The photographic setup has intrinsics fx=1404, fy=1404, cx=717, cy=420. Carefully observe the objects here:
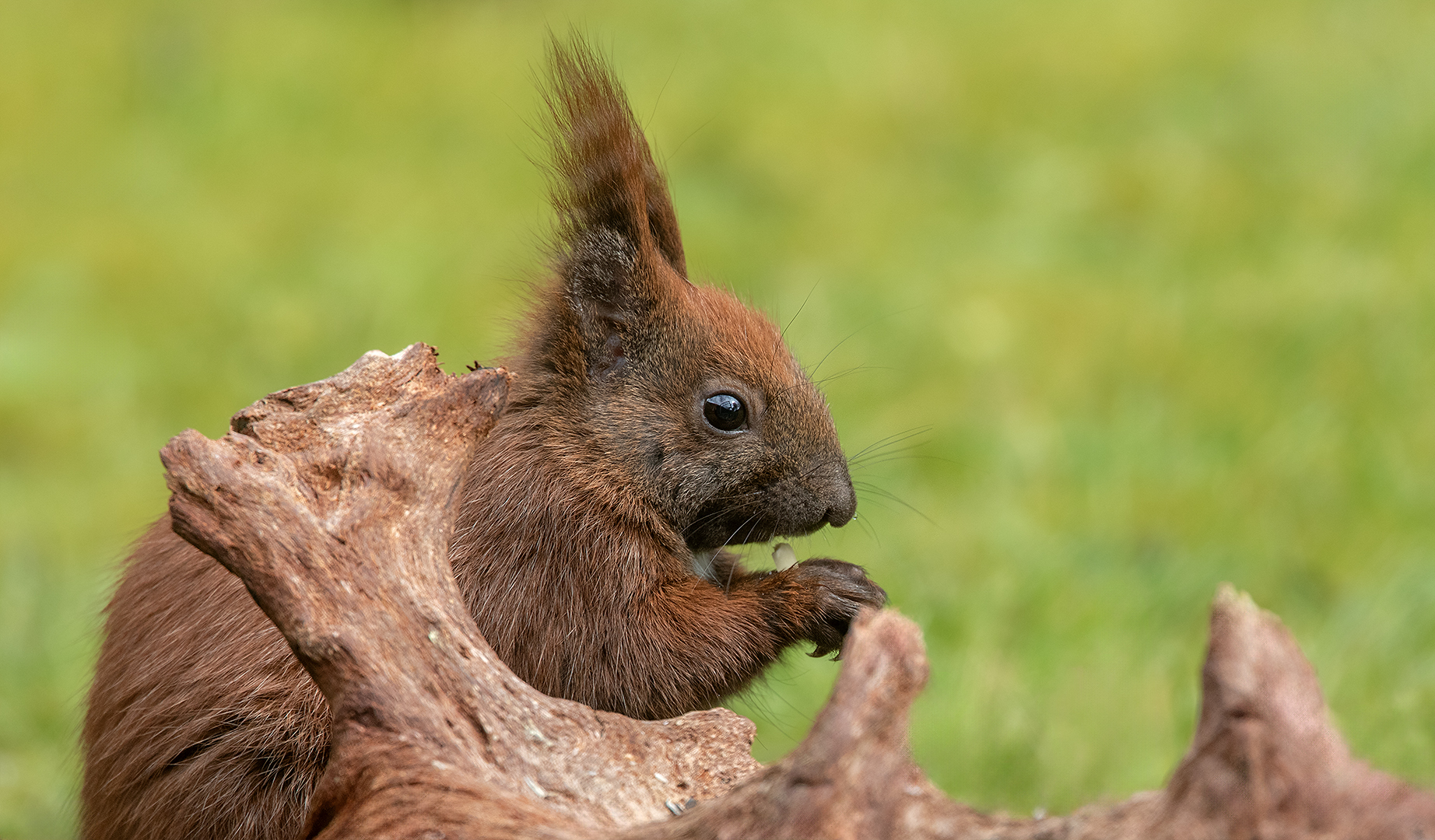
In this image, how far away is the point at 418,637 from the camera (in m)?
2.15

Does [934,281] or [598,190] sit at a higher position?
[934,281]

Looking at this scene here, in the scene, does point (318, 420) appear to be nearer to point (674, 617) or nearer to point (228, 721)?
point (228, 721)

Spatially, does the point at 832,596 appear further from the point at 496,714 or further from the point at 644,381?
the point at 496,714

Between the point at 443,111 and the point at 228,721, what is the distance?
690 cm

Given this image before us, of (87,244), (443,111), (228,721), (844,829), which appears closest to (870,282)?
(443,111)

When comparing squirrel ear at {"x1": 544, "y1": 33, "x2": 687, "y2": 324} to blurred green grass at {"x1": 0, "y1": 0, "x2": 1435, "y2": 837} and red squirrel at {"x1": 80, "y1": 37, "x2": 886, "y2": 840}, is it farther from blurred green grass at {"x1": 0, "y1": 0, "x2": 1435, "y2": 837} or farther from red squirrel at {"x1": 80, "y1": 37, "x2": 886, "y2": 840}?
blurred green grass at {"x1": 0, "y1": 0, "x2": 1435, "y2": 837}

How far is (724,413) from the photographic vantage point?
3.17 meters

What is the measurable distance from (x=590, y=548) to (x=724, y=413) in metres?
0.45

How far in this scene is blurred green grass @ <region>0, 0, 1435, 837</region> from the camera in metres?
4.85

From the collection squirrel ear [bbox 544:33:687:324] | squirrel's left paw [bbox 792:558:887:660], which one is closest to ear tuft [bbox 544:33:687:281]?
squirrel ear [bbox 544:33:687:324]

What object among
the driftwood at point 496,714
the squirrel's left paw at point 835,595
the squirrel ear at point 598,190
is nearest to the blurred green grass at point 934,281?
the squirrel ear at point 598,190

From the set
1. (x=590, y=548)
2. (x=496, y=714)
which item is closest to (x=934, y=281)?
(x=590, y=548)

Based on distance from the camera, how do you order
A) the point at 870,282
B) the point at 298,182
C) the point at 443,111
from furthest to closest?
the point at 443,111 → the point at 298,182 → the point at 870,282

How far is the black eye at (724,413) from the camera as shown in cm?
317
